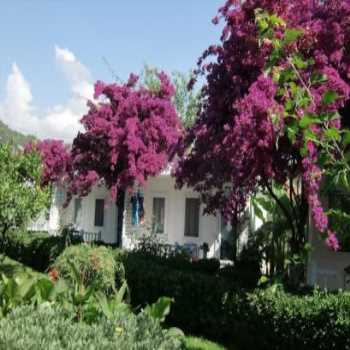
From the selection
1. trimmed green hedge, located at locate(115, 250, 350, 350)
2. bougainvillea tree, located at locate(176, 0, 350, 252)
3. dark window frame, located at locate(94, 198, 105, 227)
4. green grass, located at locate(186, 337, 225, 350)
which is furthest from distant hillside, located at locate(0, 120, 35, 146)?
green grass, located at locate(186, 337, 225, 350)

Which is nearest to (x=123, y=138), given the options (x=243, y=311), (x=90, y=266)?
(x=90, y=266)

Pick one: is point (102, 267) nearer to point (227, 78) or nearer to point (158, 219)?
point (227, 78)

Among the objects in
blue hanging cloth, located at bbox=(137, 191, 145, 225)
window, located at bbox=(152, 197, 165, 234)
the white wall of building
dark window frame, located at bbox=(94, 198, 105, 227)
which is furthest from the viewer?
dark window frame, located at bbox=(94, 198, 105, 227)

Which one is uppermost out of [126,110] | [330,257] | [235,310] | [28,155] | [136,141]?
[126,110]

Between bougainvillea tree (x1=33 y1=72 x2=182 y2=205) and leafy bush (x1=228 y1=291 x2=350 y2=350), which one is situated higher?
bougainvillea tree (x1=33 y1=72 x2=182 y2=205)

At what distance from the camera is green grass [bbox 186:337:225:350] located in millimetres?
7961

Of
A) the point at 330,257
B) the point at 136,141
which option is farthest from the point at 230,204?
the point at 136,141

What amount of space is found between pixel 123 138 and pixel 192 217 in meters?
Answer: 4.42

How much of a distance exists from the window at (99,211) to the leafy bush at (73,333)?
21.0 metres

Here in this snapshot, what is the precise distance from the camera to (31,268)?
1650cm

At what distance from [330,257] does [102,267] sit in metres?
5.32

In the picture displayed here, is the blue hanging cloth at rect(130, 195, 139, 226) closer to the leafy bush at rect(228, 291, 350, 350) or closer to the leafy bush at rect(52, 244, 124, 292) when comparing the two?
the leafy bush at rect(52, 244, 124, 292)

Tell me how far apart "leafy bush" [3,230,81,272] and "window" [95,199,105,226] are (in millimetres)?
6626

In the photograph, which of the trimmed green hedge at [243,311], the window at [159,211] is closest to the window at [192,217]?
the window at [159,211]
